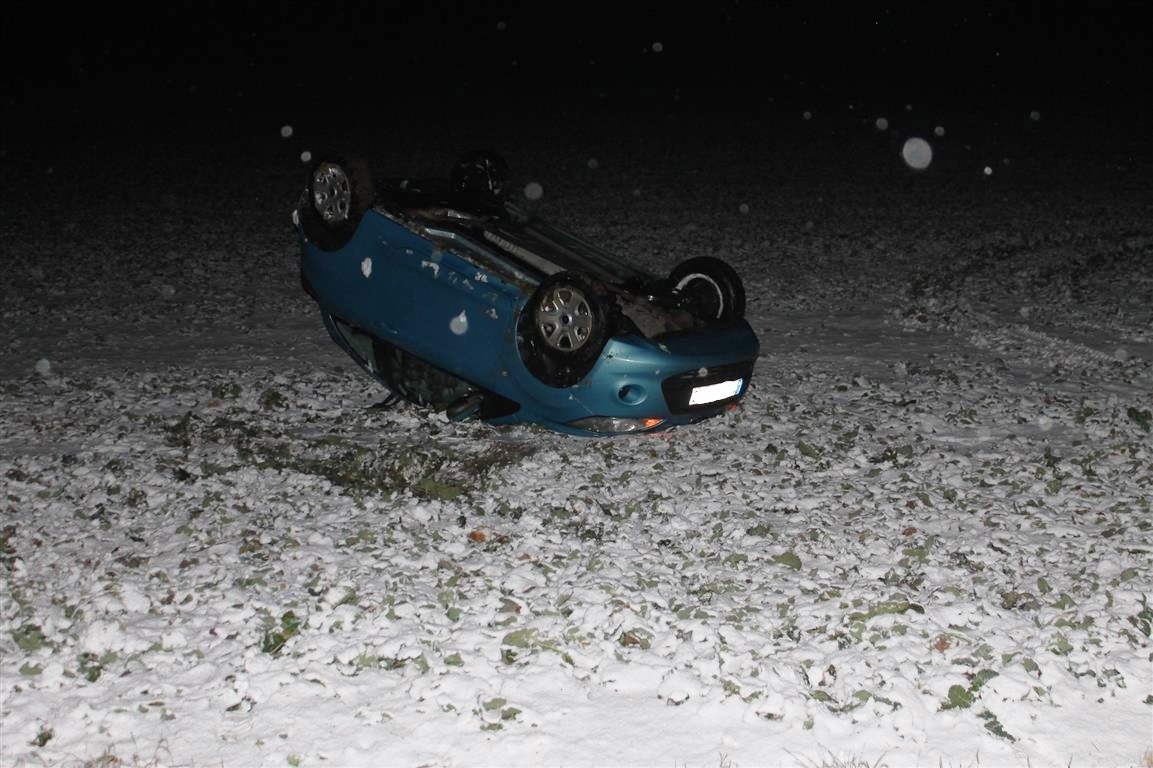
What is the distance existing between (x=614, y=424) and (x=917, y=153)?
15343 mm

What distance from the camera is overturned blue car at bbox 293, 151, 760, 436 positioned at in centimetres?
574

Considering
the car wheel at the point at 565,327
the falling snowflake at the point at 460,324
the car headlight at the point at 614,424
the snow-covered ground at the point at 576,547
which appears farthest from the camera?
the falling snowflake at the point at 460,324

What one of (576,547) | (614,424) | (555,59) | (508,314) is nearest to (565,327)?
(508,314)

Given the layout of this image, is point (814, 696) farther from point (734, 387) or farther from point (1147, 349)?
point (1147, 349)

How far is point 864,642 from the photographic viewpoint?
15.1ft

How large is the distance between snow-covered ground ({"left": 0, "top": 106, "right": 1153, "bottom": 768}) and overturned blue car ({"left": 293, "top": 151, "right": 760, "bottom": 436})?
389mm

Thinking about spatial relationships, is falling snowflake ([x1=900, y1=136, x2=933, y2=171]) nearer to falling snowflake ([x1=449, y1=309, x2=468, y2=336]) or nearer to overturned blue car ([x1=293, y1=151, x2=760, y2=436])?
overturned blue car ([x1=293, y1=151, x2=760, y2=436])

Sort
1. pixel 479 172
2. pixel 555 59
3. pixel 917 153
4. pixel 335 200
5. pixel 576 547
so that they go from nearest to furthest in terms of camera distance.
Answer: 1. pixel 576 547
2. pixel 335 200
3. pixel 479 172
4. pixel 917 153
5. pixel 555 59

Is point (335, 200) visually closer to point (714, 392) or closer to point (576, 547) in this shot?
point (714, 392)

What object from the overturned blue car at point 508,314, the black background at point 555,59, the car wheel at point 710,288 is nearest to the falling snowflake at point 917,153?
the black background at point 555,59

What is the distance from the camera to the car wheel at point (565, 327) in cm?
562

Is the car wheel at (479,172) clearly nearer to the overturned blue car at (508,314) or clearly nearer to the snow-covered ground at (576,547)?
the overturned blue car at (508,314)

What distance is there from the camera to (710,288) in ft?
22.1

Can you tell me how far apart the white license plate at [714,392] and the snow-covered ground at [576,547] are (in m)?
0.42
